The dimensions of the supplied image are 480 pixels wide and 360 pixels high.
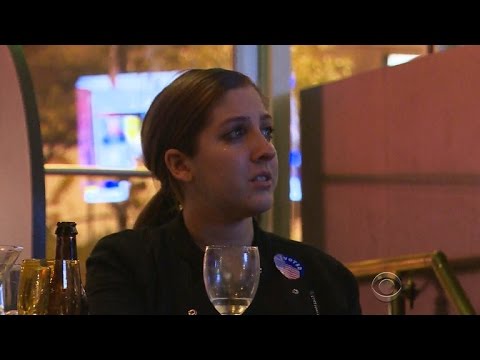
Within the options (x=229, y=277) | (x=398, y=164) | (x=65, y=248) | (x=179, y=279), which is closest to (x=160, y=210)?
(x=179, y=279)

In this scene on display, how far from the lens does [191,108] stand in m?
1.64

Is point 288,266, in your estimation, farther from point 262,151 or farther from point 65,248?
point 65,248

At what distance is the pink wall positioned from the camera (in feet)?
10.6

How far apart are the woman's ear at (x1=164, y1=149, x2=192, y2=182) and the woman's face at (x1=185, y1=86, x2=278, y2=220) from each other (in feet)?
0.07

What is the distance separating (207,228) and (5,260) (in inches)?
17.4

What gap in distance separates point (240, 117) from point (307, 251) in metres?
0.33

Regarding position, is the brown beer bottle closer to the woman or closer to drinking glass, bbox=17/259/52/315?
drinking glass, bbox=17/259/52/315

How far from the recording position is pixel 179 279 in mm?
1590

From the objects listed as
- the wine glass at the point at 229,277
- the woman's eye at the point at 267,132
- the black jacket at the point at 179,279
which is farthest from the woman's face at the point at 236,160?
the wine glass at the point at 229,277

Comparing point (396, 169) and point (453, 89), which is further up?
point (453, 89)

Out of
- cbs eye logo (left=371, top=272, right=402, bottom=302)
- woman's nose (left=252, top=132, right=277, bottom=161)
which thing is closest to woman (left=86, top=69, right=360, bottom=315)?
woman's nose (left=252, top=132, right=277, bottom=161)
